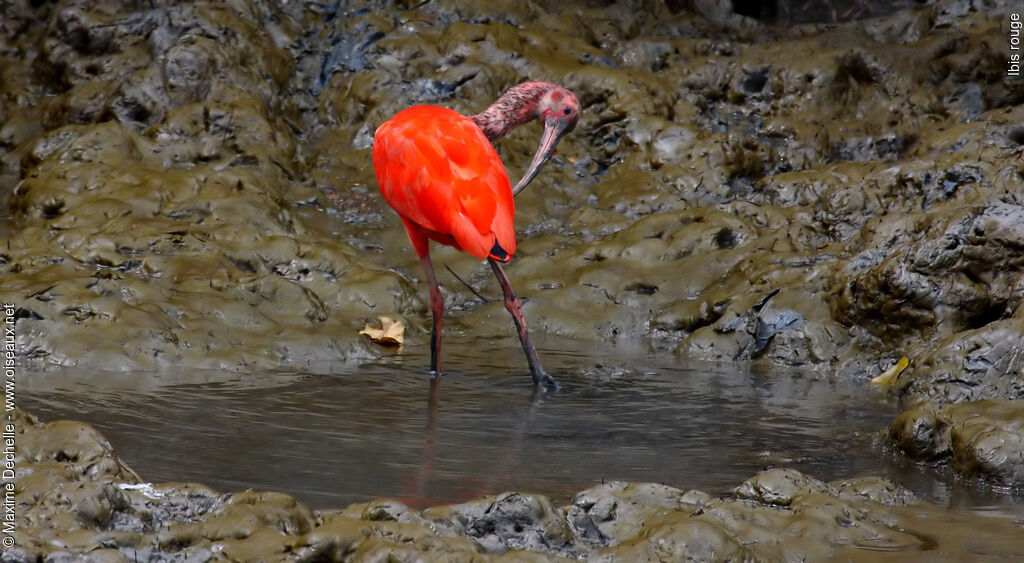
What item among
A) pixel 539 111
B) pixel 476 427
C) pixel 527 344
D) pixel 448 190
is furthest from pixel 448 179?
pixel 476 427

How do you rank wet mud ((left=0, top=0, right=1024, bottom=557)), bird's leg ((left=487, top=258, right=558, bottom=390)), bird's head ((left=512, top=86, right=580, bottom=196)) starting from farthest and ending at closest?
1. bird's head ((left=512, top=86, right=580, bottom=196))
2. wet mud ((left=0, top=0, right=1024, bottom=557))
3. bird's leg ((left=487, top=258, right=558, bottom=390))

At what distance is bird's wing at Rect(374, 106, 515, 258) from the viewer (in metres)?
6.27

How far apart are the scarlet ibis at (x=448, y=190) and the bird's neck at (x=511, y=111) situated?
272 mm

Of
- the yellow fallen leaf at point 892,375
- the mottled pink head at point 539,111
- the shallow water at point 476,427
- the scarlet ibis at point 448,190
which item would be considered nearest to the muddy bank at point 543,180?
the yellow fallen leaf at point 892,375

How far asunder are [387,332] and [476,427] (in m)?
2.16

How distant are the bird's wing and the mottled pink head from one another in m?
0.68

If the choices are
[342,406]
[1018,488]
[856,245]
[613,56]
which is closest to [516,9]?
[613,56]

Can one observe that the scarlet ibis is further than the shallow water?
Yes

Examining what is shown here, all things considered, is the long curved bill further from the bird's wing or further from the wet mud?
the wet mud

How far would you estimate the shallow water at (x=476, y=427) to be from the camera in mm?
4434

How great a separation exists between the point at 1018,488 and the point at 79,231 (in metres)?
6.23

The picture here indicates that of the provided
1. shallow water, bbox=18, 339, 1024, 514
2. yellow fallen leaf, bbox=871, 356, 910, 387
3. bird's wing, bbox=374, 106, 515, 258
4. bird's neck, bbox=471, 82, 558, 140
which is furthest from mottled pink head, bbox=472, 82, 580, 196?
yellow fallen leaf, bbox=871, 356, 910, 387
